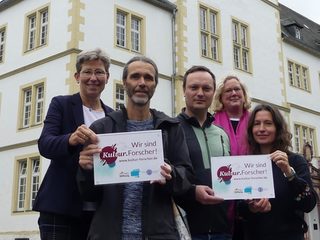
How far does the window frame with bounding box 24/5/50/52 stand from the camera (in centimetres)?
1619

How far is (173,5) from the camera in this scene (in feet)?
58.2

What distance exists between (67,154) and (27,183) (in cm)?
1299

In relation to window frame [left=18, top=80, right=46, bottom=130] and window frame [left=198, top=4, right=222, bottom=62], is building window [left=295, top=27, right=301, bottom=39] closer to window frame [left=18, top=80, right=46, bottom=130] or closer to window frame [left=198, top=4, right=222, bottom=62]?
window frame [left=198, top=4, right=222, bottom=62]

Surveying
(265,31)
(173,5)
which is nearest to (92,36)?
(173,5)

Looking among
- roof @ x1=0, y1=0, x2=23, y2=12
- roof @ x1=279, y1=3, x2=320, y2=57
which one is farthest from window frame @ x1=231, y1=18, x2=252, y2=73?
roof @ x1=0, y1=0, x2=23, y2=12

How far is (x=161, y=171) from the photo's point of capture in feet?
8.80

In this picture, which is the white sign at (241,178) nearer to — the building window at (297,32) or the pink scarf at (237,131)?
the pink scarf at (237,131)

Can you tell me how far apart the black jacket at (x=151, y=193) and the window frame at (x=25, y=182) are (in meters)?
12.7

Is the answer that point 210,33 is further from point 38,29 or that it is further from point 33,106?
point 33,106

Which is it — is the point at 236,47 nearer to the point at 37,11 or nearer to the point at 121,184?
the point at 37,11

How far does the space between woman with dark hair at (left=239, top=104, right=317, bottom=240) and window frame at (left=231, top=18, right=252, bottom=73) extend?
16324 mm

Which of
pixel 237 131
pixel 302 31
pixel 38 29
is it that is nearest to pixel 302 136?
pixel 302 31

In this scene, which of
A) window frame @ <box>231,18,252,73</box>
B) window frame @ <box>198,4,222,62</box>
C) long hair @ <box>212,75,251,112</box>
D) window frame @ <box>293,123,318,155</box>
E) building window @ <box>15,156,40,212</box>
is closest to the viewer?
long hair @ <box>212,75,251,112</box>

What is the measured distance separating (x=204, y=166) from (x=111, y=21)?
13119 mm
